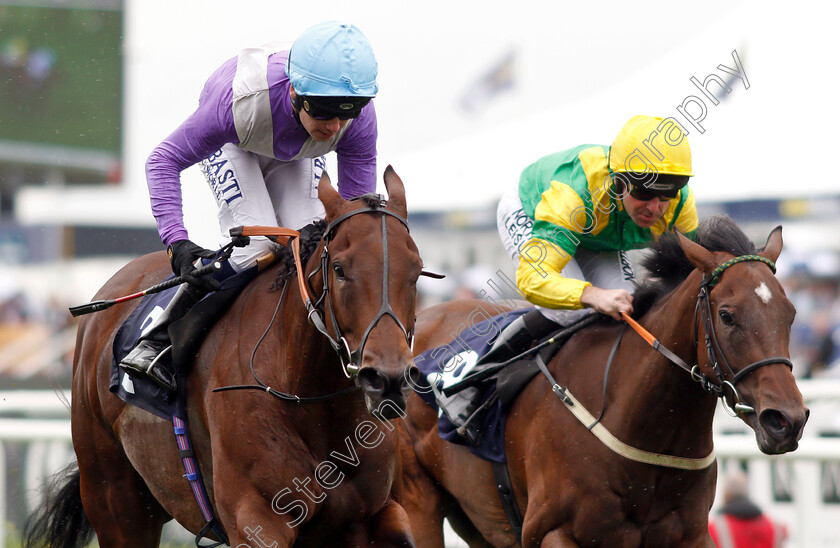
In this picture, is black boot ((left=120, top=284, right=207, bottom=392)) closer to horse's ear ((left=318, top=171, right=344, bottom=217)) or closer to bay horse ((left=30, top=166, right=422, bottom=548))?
bay horse ((left=30, top=166, right=422, bottom=548))

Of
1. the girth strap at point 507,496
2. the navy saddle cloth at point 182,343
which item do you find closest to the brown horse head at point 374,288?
the navy saddle cloth at point 182,343

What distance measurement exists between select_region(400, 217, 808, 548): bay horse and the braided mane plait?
0.86 meters

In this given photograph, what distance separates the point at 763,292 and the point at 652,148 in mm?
755

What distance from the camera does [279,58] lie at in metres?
3.65

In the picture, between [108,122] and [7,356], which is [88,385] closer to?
[7,356]

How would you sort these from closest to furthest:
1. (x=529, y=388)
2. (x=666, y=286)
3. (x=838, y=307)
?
1. (x=666, y=286)
2. (x=529, y=388)
3. (x=838, y=307)

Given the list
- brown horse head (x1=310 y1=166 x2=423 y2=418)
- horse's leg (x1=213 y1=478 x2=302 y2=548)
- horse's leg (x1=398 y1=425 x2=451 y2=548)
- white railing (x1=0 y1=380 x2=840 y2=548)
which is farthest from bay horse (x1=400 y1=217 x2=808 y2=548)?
white railing (x1=0 y1=380 x2=840 y2=548)

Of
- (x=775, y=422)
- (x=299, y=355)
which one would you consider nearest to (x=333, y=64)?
(x=299, y=355)

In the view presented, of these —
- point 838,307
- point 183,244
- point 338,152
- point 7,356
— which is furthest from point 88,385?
point 7,356

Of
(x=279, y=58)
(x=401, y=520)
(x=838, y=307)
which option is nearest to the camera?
(x=401, y=520)

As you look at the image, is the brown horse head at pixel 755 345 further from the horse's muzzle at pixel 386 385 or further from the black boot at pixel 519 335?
the horse's muzzle at pixel 386 385

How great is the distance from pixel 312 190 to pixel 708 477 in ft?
5.84

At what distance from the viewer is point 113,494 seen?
4387mm

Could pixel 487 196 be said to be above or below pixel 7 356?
above
